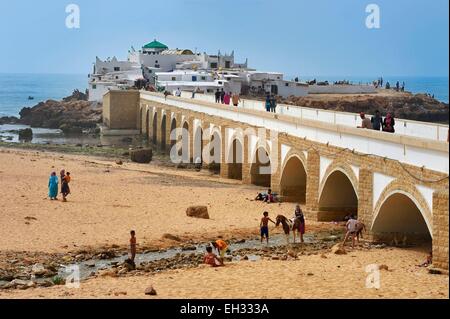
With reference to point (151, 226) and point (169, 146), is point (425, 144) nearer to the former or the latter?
point (151, 226)

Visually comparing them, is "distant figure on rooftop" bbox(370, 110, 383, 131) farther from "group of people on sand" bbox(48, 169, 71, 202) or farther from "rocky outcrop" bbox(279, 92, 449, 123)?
"rocky outcrop" bbox(279, 92, 449, 123)

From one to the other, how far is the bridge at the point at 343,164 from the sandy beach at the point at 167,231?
0.87 m

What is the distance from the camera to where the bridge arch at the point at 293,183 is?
28.1 meters

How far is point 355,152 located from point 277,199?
7.54 m

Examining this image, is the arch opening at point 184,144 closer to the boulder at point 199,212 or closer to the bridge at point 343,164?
the bridge at point 343,164

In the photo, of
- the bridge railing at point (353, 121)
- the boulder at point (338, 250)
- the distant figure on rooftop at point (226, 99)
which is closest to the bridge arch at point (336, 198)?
the bridge railing at point (353, 121)

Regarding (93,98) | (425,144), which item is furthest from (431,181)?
(93,98)

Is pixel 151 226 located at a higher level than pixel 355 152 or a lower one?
lower

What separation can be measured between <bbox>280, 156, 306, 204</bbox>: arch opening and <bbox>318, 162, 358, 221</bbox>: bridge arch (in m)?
4.03

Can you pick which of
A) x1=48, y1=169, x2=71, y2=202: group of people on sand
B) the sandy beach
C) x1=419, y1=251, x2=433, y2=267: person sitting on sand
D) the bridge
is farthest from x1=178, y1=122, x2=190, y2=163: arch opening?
x1=419, y1=251, x2=433, y2=267: person sitting on sand

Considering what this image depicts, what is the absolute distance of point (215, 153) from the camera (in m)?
40.7

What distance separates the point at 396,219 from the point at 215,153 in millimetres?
21349

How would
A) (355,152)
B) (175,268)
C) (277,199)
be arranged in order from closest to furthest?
(175,268), (355,152), (277,199)
